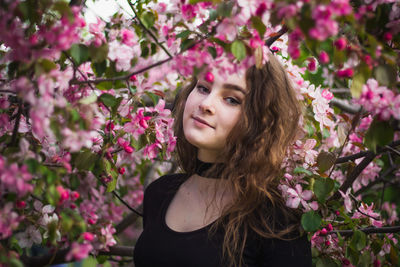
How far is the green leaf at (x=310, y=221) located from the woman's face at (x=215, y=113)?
0.40 m

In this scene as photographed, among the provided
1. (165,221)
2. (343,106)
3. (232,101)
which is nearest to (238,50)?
(232,101)

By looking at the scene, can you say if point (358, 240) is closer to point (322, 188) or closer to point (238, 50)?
point (322, 188)

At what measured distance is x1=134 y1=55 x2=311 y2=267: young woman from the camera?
1.62 meters

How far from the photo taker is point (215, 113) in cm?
162

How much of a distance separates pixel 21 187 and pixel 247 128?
35.3 inches

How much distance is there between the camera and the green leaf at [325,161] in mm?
1659

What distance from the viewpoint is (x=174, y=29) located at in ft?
4.49

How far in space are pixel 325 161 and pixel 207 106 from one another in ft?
1.62

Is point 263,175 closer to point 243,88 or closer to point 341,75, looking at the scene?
point 243,88

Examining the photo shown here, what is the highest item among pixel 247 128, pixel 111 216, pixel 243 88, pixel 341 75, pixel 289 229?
pixel 341 75

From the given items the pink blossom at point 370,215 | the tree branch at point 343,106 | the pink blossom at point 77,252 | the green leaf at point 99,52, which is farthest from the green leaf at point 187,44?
the tree branch at point 343,106

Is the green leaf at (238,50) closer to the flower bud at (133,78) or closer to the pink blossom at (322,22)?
the pink blossom at (322,22)

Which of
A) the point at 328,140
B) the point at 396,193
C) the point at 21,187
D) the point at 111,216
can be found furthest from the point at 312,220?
the point at 111,216

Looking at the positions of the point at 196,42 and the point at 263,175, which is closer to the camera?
the point at 196,42
